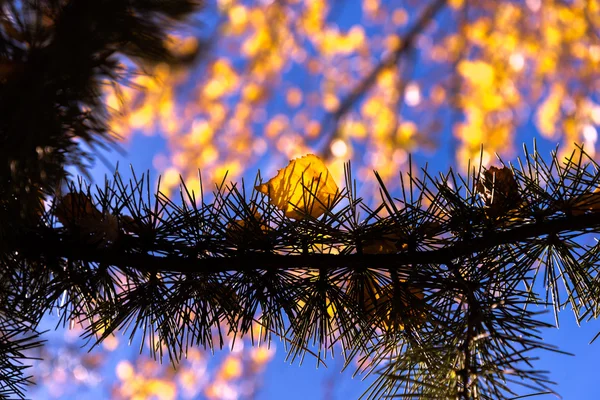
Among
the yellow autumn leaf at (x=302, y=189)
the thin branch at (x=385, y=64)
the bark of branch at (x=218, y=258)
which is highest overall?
the thin branch at (x=385, y=64)

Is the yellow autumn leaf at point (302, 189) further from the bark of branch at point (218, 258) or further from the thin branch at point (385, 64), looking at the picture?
the thin branch at point (385, 64)

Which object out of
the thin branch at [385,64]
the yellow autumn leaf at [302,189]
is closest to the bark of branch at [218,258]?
the yellow autumn leaf at [302,189]

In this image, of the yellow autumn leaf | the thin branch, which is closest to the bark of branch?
the yellow autumn leaf

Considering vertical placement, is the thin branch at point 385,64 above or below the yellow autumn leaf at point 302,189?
above

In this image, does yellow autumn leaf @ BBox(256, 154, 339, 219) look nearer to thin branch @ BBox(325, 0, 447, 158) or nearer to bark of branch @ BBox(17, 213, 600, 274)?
bark of branch @ BBox(17, 213, 600, 274)

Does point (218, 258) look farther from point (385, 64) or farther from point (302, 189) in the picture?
point (385, 64)

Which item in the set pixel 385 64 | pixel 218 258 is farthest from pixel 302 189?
pixel 385 64

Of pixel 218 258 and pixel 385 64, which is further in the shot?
pixel 385 64

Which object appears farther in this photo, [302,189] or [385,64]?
[385,64]

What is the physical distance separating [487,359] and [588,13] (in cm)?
261

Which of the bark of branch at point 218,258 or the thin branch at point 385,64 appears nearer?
the bark of branch at point 218,258

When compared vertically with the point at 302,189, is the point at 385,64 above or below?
above

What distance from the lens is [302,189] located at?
1.45 ft

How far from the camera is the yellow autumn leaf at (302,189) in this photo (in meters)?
0.43
